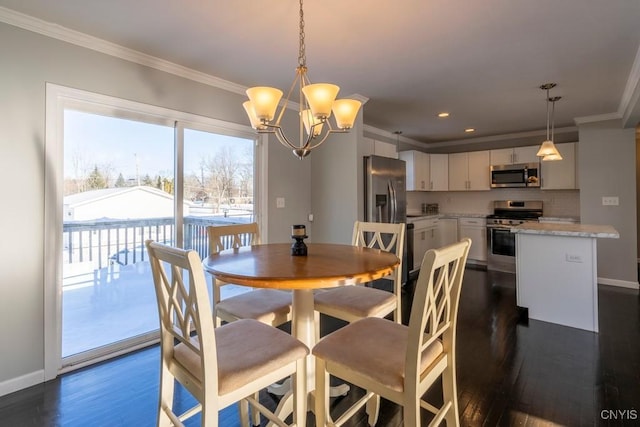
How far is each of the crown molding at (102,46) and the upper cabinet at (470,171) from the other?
4.61 meters

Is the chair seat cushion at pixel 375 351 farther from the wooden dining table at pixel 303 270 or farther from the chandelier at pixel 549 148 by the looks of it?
the chandelier at pixel 549 148

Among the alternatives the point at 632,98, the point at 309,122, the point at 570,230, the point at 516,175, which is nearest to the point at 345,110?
the point at 309,122

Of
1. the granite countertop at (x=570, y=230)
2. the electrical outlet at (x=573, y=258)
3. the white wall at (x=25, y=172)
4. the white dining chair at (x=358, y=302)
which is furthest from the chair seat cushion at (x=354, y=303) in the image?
the electrical outlet at (x=573, y=258)

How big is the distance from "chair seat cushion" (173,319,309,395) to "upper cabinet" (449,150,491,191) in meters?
5.53

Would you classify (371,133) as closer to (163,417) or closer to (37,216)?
(37,216)

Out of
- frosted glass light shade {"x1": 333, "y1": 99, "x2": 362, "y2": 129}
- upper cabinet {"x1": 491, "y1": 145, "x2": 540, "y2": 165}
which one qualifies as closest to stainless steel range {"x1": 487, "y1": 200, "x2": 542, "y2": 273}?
upper cabinet {"x1": 491, "y1": 145, "x2": 540, "y2": 165}

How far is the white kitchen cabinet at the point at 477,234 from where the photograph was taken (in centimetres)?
561

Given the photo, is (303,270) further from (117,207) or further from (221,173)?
(221,173)

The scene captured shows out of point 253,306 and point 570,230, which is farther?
point 570,230

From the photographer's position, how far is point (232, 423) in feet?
5.80

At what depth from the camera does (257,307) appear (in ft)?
6.31

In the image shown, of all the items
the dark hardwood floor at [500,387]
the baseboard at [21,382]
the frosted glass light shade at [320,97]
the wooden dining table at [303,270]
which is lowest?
the dark hardwood floor at [500,387]

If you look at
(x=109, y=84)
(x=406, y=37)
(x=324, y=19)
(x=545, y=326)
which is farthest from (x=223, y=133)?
(x=545, y=326)

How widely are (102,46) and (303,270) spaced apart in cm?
232
